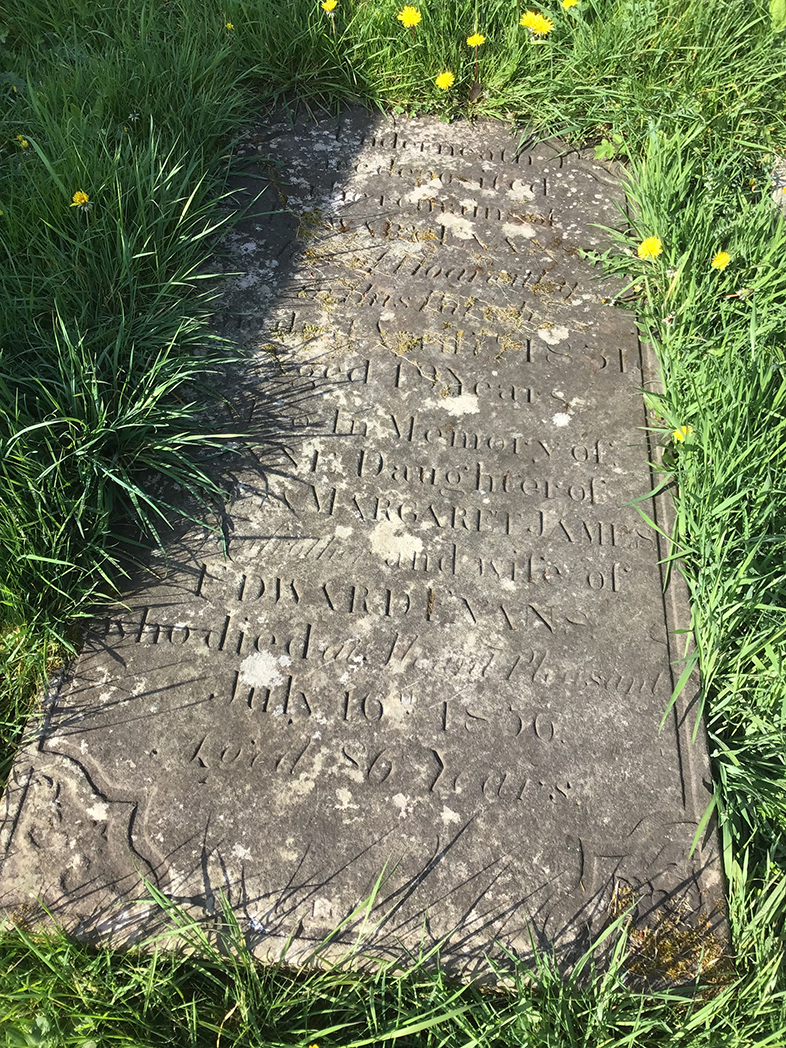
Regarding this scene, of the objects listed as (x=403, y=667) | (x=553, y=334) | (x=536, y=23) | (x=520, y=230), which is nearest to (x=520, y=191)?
(x=520, y=230)

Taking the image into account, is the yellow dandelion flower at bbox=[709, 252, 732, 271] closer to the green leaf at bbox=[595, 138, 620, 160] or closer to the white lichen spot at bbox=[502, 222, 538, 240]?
the white lichen spot at bbox=[502, 222, 538, 240]

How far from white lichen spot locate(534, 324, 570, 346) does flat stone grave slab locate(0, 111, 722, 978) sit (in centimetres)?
2

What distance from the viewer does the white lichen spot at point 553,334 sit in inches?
114

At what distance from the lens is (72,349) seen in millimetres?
2463

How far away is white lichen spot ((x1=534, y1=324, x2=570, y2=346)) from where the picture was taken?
291 centimetres

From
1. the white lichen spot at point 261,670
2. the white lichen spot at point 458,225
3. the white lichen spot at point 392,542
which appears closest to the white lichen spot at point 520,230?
the white lichen spot at point 458,225

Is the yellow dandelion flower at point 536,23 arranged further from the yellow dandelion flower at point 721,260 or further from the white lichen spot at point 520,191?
the yellow dandelion flower at point 721,260

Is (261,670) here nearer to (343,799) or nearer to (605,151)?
(343,799)

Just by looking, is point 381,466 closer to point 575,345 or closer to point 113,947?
point 575,345

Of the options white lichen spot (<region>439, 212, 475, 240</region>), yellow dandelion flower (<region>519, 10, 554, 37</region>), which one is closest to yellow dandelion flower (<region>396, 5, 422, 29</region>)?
yellow dandelion flower (<region>519, 10, 554, 37</region>)

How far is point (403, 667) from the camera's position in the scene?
2213mm

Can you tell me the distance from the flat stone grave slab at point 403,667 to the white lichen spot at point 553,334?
2cm

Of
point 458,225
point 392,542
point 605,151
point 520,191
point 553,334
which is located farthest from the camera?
point 605,151

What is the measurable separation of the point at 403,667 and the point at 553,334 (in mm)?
1331
